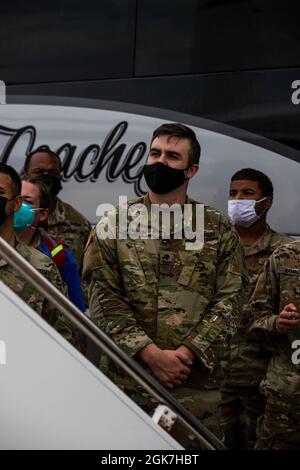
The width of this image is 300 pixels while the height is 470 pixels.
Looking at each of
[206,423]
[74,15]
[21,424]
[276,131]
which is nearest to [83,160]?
[74,15]

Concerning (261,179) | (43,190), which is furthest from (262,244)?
(43,190)

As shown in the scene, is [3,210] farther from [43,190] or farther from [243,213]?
[243,213]

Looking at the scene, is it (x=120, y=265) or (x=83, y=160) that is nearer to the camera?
(x=120, y=265)

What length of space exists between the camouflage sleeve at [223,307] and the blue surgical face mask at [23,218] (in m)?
0.84

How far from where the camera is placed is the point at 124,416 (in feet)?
7.79

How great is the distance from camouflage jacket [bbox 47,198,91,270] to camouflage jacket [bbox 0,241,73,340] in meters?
0.81

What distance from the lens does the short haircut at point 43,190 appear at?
365cm

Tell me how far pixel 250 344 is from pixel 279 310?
0.27 metres

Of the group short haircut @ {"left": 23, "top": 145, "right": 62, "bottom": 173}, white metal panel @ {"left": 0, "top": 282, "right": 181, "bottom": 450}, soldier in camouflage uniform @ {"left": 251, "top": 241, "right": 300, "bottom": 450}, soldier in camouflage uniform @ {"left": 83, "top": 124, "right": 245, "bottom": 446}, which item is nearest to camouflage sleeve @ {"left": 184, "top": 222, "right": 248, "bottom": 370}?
soldier in camouflage uniform @ {"left": 83, "top": 124, "right": 245, "bottom": 446}

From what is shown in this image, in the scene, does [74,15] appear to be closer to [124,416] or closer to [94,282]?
[94,282]

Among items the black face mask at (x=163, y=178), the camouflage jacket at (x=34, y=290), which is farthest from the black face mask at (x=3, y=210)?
the black face mask at (x=163, y=178)

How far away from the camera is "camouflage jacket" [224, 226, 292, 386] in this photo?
362 cm
